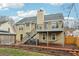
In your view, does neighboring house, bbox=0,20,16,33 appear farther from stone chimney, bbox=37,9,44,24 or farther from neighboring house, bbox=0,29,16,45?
stone chimney, bbox=37,9,44,24

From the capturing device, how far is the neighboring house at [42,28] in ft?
16.6

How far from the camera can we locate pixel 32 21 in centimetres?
508

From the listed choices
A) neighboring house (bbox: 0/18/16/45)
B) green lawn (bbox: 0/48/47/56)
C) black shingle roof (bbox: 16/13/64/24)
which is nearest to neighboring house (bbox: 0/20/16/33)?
neighboring house (bbox: 0/18/16/45)

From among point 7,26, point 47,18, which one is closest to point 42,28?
point 47,18

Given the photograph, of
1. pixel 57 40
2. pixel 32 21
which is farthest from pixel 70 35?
pixel 32 21

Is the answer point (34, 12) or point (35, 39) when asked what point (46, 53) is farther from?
point (34, 12)

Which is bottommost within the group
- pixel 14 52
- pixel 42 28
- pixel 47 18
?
pixel 14 52

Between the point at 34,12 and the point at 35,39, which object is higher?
the point at 34,12

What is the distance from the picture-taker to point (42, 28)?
16.7 ft

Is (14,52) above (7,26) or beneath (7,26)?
beneath

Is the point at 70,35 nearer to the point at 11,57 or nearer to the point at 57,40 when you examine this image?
the point at 57,40

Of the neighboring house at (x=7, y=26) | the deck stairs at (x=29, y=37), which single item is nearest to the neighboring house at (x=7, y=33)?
the neighboring house at (x=7, y=26)

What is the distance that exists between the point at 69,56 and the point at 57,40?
0.25m

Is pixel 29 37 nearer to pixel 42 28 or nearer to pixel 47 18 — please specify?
pixel 42 28
